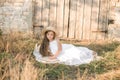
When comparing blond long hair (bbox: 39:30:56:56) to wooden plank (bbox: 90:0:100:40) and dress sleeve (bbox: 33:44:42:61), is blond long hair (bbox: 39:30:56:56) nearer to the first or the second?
dress sleeve (bbox: 33:44:42:61)

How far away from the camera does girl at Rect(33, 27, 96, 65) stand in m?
7.61

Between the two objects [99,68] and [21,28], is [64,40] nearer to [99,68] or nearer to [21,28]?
[21,28]

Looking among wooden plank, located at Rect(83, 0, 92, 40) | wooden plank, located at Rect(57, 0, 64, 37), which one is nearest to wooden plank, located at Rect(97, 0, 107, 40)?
wooden plank, located at Rect(83, 0, 92, 40)

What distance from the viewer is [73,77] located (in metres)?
6.59

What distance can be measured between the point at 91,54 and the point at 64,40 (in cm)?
191

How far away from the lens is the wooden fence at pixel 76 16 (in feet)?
31.7

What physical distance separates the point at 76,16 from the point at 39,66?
301cm

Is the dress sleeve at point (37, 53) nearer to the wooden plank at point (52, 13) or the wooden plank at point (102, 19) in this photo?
the wooden plank at point (52, 13)

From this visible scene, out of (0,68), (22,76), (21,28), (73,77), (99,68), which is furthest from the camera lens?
(21,28)

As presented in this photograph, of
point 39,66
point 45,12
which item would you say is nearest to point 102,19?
point 45,12

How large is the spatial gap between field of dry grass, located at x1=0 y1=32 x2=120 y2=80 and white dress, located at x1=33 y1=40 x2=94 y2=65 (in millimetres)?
171

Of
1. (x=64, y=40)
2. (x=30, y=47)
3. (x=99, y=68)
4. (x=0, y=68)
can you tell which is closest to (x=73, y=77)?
(x=99, y=68)

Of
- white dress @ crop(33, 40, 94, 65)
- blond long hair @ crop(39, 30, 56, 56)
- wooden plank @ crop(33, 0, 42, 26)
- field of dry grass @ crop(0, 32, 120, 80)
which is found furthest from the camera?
wooden plank @ crop(33, 0, 42, 26)

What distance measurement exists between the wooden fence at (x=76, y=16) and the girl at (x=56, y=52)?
1.87 m
